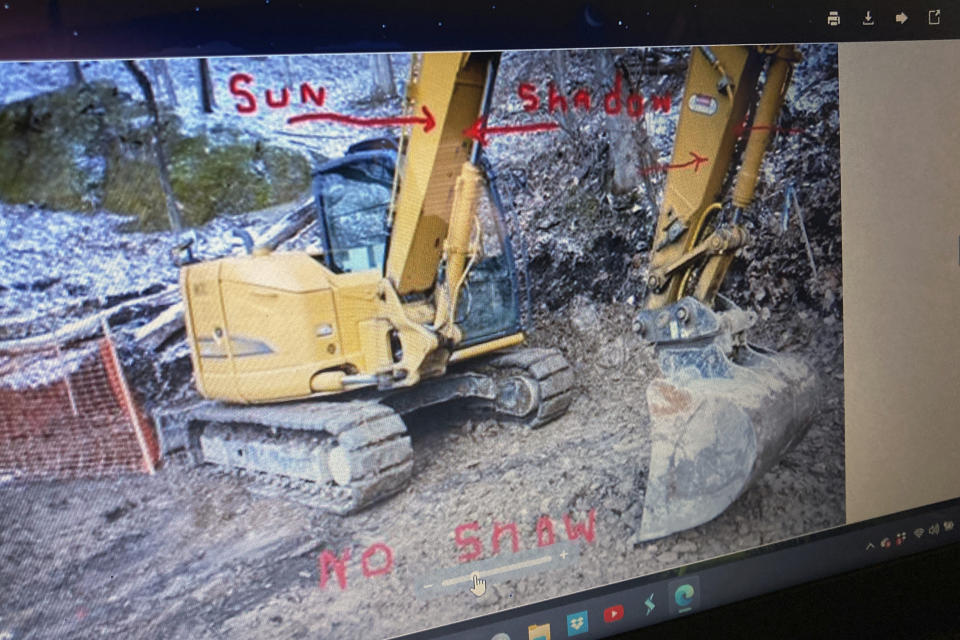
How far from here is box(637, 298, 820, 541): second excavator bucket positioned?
0.99 metres

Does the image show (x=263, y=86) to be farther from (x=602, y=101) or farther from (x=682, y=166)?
(x=682, y=166)

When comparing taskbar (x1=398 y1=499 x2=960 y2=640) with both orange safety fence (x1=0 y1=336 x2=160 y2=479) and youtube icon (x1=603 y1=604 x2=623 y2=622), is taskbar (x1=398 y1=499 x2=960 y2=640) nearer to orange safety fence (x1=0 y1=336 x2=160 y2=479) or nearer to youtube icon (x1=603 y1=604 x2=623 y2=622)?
youtube icon (x1=603 y1=604 x2=623 y2=622)

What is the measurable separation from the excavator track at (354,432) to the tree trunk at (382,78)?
316mm

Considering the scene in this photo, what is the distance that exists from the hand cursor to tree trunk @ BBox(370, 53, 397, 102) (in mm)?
526

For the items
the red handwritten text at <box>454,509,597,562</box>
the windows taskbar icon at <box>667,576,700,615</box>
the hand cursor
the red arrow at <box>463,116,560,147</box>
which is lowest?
the windows taskbar icon at <box>667,576,700,615</box>

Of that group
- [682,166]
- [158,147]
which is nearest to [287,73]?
[158,147]

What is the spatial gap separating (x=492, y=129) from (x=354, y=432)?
14.4 inches

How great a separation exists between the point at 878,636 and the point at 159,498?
3.20 feet

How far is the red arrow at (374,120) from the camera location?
78cm

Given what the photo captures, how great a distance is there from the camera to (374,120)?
2.65 ft

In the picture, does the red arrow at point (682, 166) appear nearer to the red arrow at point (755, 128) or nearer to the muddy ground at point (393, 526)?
the red arrow at point (755, 128)

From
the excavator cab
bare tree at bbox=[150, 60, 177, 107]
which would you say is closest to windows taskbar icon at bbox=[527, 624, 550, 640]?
the excavator cab

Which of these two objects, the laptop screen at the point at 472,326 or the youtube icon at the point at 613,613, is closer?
the laptop screen at the point at 472,326

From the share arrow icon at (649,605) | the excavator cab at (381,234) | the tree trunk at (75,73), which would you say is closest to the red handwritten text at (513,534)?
the share arrow icon at (649,605)
